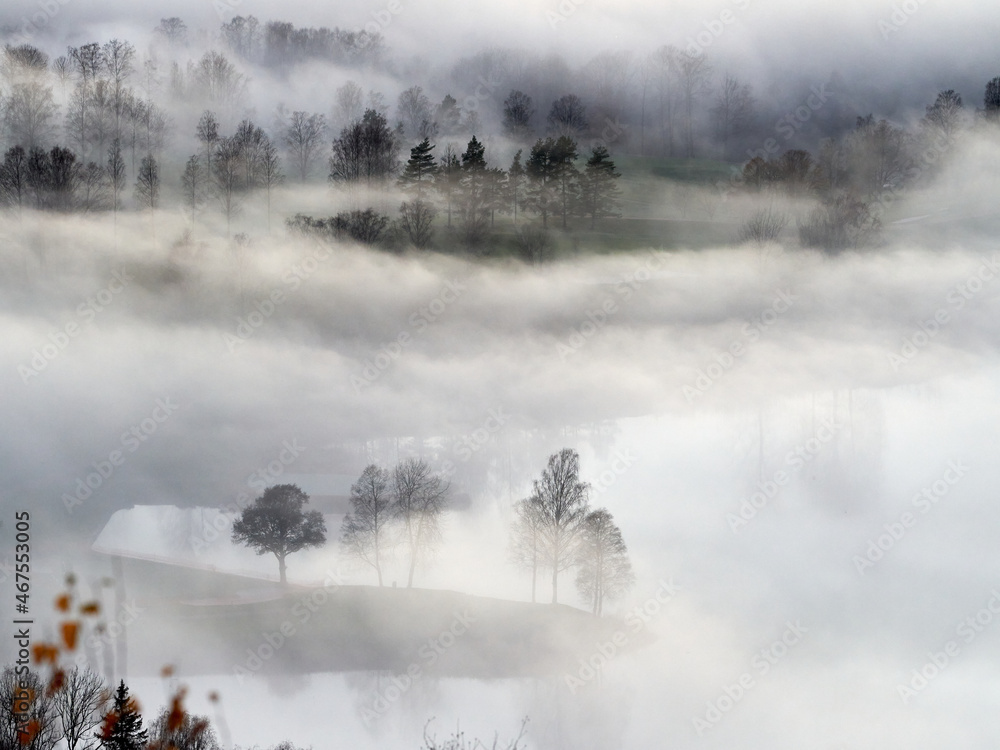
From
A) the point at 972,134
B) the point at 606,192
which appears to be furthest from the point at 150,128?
the point at 972,134

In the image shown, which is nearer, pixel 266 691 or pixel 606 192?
pixel 266 691

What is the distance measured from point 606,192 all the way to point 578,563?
15543 mm

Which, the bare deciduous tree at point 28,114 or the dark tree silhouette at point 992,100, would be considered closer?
the bare deciduous tree at point 28,114

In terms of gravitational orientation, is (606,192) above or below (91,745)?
above

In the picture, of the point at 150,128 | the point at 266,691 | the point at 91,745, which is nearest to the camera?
the point at 91,745

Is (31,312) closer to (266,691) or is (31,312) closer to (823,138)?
(266,691)

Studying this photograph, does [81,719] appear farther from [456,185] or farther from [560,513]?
[456,185]

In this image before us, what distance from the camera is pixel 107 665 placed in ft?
75.8

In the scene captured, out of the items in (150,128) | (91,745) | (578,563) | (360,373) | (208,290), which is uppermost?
(150,128)
